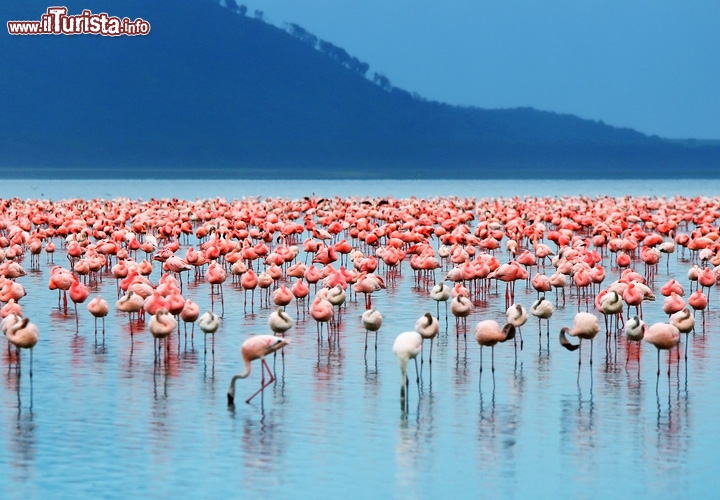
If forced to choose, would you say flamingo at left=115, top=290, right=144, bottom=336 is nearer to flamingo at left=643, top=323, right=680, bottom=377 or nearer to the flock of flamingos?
the flock of flamingos

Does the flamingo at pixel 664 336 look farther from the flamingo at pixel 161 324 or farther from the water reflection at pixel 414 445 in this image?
the flamingo at pixel 161 324

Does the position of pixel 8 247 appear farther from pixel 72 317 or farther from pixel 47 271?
pixel 72 317

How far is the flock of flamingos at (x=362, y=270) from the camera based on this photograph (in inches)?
661

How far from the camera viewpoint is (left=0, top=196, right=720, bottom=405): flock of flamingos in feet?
55.1

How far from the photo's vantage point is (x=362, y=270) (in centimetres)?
2464

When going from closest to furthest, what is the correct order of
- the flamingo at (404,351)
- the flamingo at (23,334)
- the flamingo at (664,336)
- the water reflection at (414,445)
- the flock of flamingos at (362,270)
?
1. the water reflection at (414,445)
2. the flamingo at (404,351)
3. the flamingo at (23,334)
4. the flamingo at (664,336)
5. the flock of flamingos at (362,270)

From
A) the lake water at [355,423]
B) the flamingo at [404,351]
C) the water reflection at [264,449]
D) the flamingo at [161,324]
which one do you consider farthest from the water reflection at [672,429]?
the flamingo at [161,324]

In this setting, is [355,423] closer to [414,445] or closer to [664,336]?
[414,445]

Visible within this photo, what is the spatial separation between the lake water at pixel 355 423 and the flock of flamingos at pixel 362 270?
55 cm

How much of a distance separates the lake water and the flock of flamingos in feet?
1.81

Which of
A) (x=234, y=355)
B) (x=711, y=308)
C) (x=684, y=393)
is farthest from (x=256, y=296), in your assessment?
(x=684, y=393)

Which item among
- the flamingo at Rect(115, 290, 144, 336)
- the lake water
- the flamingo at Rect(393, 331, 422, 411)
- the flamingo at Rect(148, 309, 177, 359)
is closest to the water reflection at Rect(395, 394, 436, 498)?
the lake water

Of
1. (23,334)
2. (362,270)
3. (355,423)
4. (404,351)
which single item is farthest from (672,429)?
(362,270)

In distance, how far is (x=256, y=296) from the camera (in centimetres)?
2505
